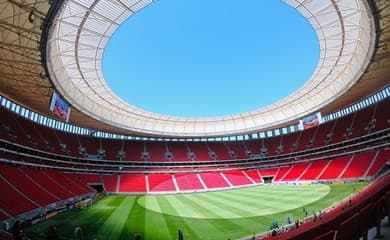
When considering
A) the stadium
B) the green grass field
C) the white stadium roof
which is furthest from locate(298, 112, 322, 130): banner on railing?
the green grass field

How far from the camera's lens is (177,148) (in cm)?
7194

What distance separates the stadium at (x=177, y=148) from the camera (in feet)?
71.9

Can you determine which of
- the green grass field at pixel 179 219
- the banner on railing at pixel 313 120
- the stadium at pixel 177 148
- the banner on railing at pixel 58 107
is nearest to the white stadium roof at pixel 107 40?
the stadium at pixel 177 148

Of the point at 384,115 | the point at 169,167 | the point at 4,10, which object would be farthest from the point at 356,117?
the point at 4,10

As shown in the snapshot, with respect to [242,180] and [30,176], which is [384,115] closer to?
[242,180]

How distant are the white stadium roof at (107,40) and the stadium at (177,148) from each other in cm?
18

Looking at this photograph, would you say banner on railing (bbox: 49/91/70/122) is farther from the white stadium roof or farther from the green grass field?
the green grass field

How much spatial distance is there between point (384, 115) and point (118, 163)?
164ft

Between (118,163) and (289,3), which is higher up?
(289,3)

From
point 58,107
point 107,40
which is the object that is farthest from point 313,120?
point 58,107

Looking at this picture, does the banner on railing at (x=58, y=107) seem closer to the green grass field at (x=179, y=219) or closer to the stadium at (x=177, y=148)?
the stadium at (x=177, y=148)

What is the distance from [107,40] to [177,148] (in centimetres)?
4212

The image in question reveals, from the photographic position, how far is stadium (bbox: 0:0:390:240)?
2191cm

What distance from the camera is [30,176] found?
35.3 metres
